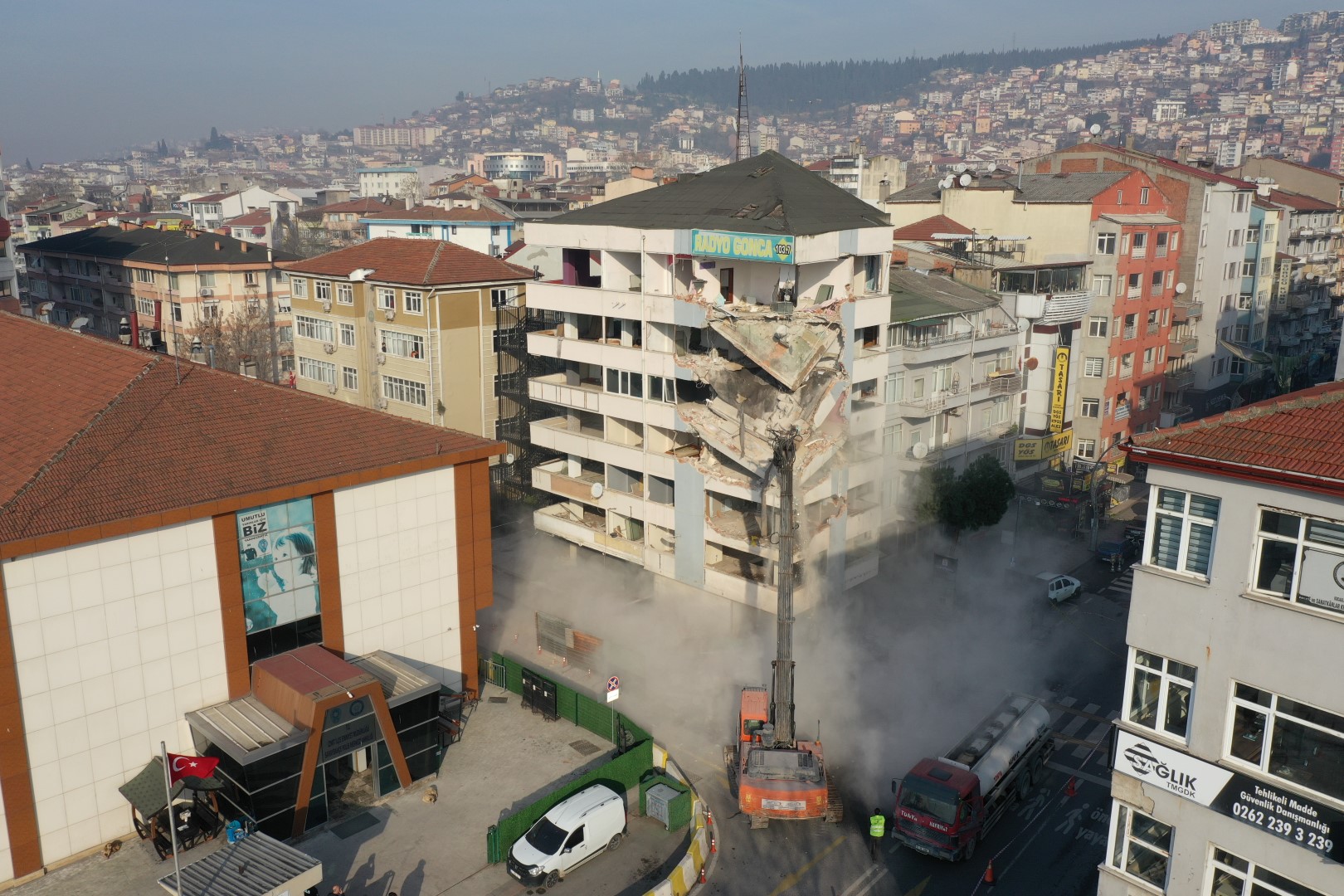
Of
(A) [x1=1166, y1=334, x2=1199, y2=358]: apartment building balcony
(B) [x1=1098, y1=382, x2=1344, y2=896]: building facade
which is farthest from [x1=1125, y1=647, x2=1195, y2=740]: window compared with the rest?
(A) [x1=1166, y1=334, x2=1199, y2=358]: apartment building balcony

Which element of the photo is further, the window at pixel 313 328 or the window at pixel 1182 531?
the window at pixel 313 328

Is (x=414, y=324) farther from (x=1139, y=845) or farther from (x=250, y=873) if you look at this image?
(x=1139, y=845)

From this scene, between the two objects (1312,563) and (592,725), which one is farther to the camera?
(592,725)

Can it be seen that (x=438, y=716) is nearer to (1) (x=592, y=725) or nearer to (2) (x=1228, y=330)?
(1) (x=592, y=725)

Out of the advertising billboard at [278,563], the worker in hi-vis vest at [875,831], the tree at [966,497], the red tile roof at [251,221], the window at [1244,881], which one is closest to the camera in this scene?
the window at [1244,881]

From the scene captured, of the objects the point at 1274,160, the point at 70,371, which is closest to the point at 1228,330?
the point at 1274,160

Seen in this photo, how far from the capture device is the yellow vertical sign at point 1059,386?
49.8 meters

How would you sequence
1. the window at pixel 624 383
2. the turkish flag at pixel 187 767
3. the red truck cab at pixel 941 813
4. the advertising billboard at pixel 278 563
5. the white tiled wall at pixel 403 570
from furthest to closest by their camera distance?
the window at pixel 624 383 < the white tiled wall at pixel 403 570 < the advertising billboard at pixel 278 563 < the red truck cab at pixel 941 813 < the turkish flag at pixel 187 767

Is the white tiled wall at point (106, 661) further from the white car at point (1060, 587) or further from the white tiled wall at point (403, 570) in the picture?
the white car at point (1060, 587)

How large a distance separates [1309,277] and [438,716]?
78.7 m

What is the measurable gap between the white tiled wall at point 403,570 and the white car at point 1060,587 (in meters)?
23.7

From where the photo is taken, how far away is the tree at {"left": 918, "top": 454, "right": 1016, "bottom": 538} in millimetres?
39562

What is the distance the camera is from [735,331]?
110 ft

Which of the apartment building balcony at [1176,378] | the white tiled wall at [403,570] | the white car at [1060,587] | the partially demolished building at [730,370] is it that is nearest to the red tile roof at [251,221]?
the partially demolished building at [730,370]
